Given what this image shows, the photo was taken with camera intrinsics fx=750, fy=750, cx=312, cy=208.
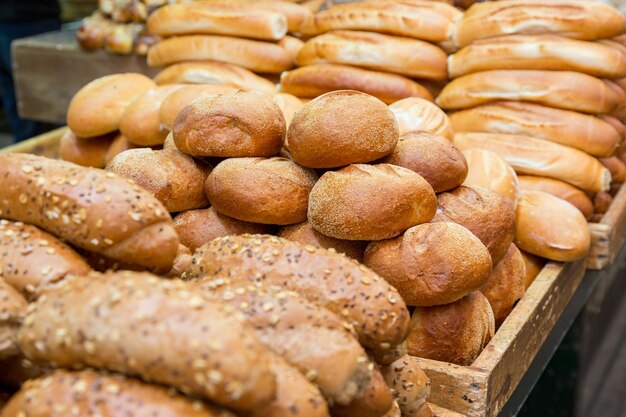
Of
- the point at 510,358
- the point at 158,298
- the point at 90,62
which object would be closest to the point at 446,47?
the point at 510,358

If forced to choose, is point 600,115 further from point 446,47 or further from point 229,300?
point 229,300

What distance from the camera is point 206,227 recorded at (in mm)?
1719

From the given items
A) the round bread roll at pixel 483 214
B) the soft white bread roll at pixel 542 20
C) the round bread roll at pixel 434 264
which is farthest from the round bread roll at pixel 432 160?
the soft white bread roll at pixel 542 20

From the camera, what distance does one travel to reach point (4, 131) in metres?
7.13

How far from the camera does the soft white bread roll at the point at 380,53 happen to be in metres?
2.56

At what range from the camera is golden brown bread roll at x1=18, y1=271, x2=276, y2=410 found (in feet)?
2.92

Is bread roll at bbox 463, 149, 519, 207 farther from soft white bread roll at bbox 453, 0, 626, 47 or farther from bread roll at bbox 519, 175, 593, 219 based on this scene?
soft white bread roll at bbox 453, 0, 626, 47

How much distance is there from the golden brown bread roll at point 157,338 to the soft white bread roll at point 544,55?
1.89 metres

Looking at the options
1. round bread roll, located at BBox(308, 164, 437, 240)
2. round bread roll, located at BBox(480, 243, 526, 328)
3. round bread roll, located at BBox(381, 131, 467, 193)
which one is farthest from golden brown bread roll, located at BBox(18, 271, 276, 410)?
round bread roll, located at BBox(480, 243, 526, 328)

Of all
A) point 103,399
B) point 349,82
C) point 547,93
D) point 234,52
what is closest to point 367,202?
point 103,399

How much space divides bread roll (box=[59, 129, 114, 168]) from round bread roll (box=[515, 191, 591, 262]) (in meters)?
1.31

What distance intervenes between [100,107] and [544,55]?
4.80 ft

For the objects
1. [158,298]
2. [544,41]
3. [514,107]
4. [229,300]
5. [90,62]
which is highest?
[158,298]

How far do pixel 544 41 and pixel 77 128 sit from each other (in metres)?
1.56
